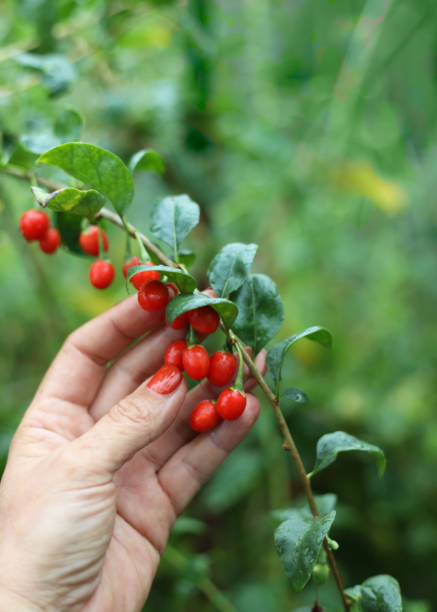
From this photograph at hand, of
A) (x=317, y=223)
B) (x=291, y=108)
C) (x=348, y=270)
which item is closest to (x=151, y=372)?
(x=317, y=223)

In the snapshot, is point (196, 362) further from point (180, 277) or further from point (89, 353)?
point (89, 353)

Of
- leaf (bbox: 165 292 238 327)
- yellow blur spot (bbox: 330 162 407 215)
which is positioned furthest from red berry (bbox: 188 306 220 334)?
yellow blur spot (bbox: 330 162 407 215)

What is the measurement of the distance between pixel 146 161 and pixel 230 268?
0.29 metres

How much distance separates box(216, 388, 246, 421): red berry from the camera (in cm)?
86

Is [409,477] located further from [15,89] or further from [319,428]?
[15,89]

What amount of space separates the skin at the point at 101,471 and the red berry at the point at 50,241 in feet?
0.61

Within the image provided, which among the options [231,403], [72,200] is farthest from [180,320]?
[72,200]

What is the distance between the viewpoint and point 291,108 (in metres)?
2.46

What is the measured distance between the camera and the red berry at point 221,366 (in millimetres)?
866

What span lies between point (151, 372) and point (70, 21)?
1150 millimetres

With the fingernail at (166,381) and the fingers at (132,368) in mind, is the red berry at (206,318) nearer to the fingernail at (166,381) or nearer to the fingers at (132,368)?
the fingernail at (166,381)

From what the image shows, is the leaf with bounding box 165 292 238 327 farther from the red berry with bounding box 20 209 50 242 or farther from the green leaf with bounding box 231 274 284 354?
the red berry with bounding box 20 209 50 242

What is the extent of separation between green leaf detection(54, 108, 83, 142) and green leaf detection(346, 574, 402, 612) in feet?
3.27

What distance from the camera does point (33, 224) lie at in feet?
3.06
